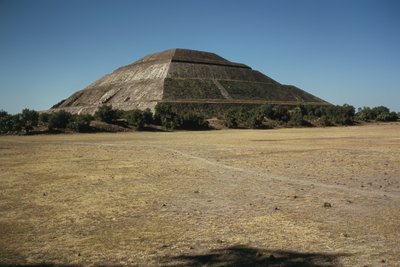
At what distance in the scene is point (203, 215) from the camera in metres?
10.4

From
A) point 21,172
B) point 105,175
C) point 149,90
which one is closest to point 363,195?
point 105,175

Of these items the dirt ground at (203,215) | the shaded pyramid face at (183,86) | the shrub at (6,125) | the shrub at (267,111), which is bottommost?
the dirt ground at (203,215)

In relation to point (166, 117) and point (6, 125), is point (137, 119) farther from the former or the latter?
point (6, 125)

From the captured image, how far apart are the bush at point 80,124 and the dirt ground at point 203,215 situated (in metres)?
35.5

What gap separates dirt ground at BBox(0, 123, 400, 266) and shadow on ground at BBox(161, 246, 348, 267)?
0.06 ft

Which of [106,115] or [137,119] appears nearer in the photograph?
[137,119]

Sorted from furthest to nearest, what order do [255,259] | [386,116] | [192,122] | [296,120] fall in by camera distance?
[386,116], [296,120], [192,122], [255,259]

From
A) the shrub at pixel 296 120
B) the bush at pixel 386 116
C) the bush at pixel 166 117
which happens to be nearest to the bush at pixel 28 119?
the bush at pixel 166 117

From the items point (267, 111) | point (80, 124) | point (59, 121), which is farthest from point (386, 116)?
point (59, 121)

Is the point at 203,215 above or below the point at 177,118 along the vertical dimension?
below

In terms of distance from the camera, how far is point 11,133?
52.0 m

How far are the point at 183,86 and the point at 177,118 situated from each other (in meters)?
33.2

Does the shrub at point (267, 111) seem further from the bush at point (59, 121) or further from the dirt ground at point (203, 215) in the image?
the dirt ground at point (203, 215)

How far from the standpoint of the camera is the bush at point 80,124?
178ft
